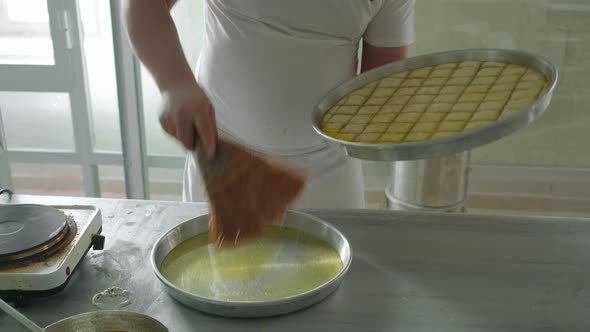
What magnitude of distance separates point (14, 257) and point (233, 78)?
1.92 ft

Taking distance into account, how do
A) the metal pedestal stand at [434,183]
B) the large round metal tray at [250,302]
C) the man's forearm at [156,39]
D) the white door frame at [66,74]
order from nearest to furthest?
the large round metal tray at [250,302]
the man's forearm at [156,39]
the metal pedestal stand at [434,183]
the white door frame at [66,74]

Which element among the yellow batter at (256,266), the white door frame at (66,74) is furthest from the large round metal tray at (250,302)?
the white door frame at (66,74)

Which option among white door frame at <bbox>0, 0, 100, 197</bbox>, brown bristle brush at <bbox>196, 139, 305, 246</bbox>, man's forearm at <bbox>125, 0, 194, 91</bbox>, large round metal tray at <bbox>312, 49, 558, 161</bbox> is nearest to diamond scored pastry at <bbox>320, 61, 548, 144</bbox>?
large round metal tray at <bbox>312, 49, 558, 161</bbox>

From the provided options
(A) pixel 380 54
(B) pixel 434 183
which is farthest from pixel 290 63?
(B) pixel 434 183

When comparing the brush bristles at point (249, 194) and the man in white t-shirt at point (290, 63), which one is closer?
the brush bristles at point (249, 194)

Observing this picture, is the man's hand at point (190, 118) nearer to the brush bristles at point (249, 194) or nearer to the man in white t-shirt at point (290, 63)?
the brush bristles at point (249, 194)

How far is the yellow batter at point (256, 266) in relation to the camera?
0.86 metres

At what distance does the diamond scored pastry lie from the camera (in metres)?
0.92

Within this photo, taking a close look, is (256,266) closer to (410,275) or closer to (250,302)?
(250,302)

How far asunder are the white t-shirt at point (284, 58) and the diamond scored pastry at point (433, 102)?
6.3 inches

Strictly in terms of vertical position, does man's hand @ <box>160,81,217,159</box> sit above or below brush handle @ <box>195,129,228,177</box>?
Answer: above

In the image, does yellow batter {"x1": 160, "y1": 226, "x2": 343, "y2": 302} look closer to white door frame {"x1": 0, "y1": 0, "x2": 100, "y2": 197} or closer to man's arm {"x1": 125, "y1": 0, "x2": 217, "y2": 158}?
man's arm {"x1": 125, "y1": 0, "x2": 217, "y2": 158}

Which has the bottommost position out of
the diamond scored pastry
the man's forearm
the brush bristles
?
the brush bristles

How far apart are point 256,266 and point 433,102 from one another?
42 centimetres
